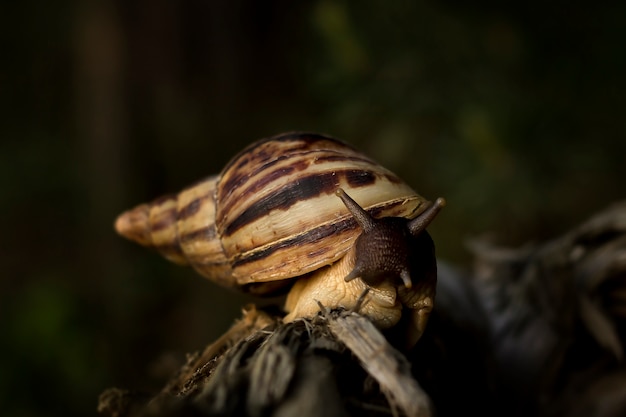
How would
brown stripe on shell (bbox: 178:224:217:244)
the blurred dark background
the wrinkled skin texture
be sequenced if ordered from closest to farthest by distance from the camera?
the wrinkled skin texture < brown stripe on shell (bbox: 178:224:217:244) < the blurred dark background

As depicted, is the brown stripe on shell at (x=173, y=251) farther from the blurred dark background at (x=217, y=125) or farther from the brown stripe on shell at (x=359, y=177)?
the brown stripe on shell at (x=359, y=177)

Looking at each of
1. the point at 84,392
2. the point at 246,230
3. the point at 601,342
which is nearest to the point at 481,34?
the point at 601,342

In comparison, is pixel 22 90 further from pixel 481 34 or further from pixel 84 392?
pixel 481 34

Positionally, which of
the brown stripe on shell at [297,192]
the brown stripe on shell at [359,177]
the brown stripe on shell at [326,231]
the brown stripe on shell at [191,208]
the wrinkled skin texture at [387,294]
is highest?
the brown stripe on shell at [191,208]

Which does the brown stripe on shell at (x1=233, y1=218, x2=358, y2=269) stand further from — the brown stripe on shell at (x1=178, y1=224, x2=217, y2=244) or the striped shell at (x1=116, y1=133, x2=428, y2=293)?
the brown stripe on shell at (x1=178, y1=224, x2=217, y2=244)

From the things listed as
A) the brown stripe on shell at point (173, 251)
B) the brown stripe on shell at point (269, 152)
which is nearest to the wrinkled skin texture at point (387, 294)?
the brown stripe on shell at point (269, 152)

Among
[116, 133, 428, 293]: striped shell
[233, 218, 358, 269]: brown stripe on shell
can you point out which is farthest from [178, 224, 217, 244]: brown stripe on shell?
[233, 218, 358, 269]: brown stripe on shell

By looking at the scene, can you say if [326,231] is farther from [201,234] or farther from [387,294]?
[201,234]
